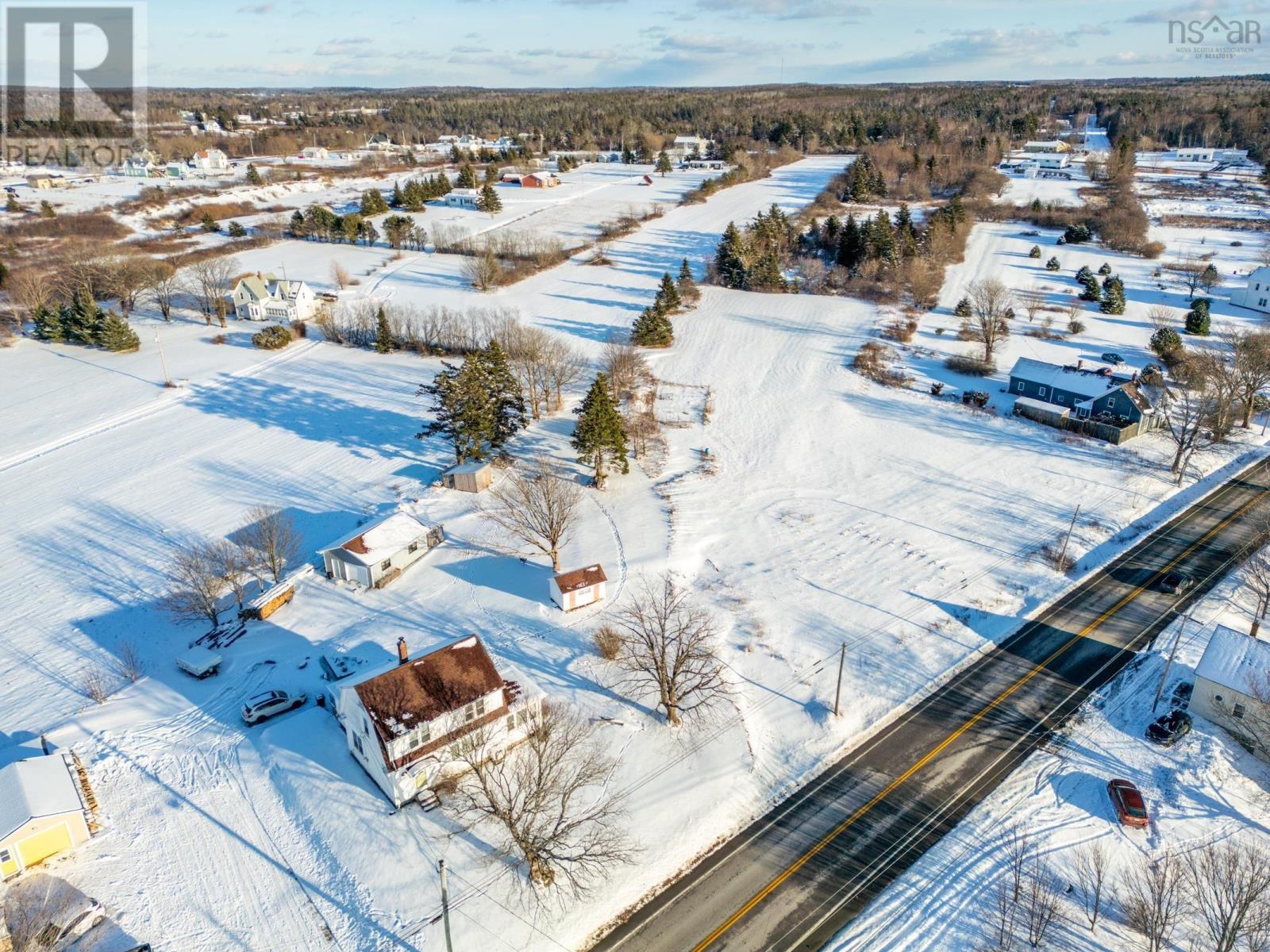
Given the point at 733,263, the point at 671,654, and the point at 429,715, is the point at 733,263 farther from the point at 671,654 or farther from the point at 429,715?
the point at 429,715

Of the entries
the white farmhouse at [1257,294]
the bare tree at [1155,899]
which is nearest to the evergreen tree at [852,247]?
the white farmhouse at [1257,294]

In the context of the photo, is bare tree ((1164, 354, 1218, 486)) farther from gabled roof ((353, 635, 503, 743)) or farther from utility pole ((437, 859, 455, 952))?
utility pole ((437, 859, 455, 952))

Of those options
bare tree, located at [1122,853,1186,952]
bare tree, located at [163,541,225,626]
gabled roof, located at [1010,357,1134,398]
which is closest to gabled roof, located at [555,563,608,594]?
bare tree, located at [163,541,225,626]

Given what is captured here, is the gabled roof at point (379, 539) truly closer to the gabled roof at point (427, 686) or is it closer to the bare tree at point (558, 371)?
the gabled roof at point (427, 686)

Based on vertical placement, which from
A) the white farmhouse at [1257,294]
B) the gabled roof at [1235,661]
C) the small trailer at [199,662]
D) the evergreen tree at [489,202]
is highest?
the evergreen tree at [489,202]

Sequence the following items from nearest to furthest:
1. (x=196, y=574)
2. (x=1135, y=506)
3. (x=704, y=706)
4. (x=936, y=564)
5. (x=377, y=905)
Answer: (x=377, y=905)
(x=704, y=706)
(x=196, y=574)
(x=936, y=564)
(x=1135, y=506)

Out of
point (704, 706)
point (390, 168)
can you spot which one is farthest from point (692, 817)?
point (390, 168)

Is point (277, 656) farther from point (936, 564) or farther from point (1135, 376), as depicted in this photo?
point (1135, 376)
